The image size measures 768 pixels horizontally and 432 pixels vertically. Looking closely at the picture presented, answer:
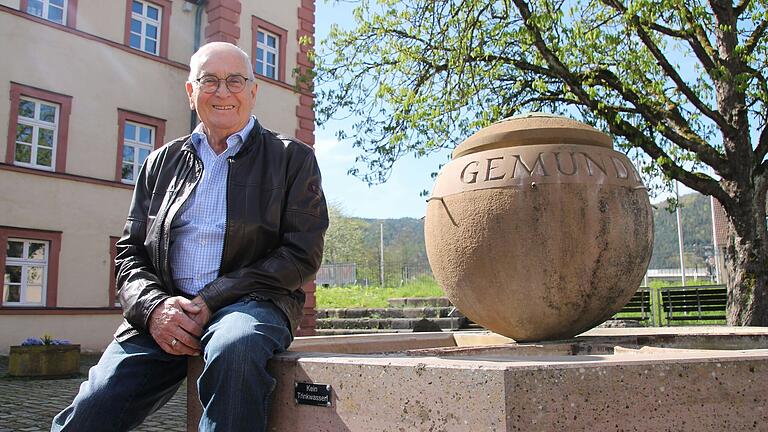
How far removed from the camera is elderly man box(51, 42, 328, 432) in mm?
2629

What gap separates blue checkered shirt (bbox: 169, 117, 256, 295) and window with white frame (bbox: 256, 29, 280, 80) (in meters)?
18.0

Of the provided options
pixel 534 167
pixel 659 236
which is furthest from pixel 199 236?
pixel 659 236

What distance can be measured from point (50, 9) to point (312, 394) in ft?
52.7

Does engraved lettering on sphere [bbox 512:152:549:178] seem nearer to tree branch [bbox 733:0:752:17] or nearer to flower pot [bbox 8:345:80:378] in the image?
tree branch [bbox 733:0:752:17]

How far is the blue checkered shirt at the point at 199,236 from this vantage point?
9.70 ft

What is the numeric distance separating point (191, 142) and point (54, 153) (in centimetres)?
1440

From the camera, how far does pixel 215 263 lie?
295 cm

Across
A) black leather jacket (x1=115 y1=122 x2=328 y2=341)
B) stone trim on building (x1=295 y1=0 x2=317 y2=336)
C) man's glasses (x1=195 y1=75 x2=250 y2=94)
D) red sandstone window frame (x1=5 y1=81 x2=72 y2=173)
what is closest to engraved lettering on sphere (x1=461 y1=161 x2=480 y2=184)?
black leather jacket (x1=115 y1=122 x2=328 y2=341)

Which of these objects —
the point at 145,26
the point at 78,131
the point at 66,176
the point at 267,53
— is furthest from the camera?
the point at 267,53

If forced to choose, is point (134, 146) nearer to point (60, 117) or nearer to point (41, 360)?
point (60, 117)

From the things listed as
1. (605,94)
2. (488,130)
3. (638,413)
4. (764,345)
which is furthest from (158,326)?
(605,94)

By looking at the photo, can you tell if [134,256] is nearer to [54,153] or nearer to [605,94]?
[605,94]

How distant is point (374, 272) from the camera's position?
44906 mm

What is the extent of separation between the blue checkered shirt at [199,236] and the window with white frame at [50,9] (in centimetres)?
1497
